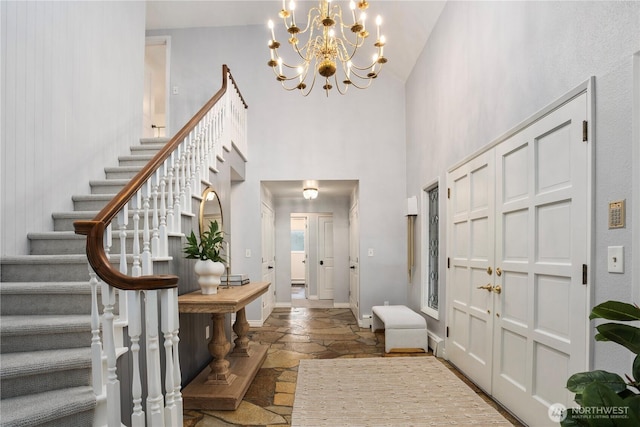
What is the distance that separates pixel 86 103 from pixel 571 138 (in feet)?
14.0

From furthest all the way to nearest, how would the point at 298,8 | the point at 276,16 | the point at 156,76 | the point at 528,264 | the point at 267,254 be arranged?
the point at 156,76 → the point at 267,254 → the point at 276,16 → the point at 298,8 → the point at 528,264

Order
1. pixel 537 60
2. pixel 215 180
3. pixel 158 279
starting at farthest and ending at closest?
pixel 215 180 < pixel 537 60 < pixel 158 279

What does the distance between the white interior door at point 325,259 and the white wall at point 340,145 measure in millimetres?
2745

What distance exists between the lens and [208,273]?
2982 millimetres

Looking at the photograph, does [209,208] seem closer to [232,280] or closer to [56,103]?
[232,280]

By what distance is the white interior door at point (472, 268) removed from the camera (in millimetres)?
3066

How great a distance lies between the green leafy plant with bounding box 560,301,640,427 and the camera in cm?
96

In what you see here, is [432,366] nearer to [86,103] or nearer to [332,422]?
[332,422]

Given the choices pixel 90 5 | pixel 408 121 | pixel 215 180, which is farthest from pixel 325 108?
pixel 90 5

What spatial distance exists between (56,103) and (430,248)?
4451 mm

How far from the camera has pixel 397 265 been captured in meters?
5.88

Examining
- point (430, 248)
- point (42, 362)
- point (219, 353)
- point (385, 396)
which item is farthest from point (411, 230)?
point (42, 362)

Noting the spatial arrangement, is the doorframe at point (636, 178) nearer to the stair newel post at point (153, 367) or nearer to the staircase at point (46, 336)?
the stair newel post at point (153, 367)

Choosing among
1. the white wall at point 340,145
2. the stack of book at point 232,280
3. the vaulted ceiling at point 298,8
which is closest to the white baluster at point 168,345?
the stack of book at point 232,280
